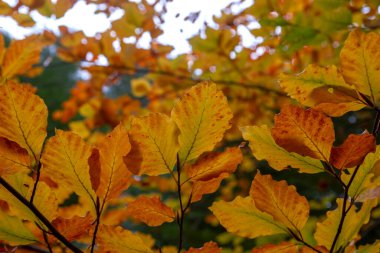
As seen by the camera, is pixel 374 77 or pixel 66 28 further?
pixel 66 28

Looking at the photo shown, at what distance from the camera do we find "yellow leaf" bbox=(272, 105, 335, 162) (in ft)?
1.24

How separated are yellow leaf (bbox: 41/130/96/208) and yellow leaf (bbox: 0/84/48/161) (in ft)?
0.05

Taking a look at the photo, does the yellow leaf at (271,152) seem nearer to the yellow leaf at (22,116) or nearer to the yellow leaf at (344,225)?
the yellow leaf at (344,225)

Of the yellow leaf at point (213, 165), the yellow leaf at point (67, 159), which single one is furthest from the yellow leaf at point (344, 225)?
the yellow leaf at point (67, 159)

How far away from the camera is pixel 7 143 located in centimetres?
39

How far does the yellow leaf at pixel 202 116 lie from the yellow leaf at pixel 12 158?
0.50ft

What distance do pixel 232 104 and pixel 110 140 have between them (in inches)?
52.6

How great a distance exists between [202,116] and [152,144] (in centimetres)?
6

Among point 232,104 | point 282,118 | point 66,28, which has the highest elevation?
point 66,28

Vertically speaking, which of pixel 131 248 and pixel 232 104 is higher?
pixel 131 248

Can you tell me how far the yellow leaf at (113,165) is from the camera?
0.40 meters

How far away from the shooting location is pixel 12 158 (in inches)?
15.4

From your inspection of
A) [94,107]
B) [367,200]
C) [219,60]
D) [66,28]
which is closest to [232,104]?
[219,60]

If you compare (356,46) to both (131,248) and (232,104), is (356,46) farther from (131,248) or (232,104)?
(232,104)
